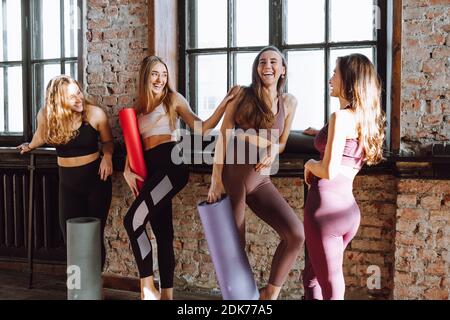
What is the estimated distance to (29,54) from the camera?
4590 millimetres

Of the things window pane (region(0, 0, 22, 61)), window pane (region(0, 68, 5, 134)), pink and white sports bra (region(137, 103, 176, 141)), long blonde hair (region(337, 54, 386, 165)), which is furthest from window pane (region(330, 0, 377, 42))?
window pane (region(0, 68, 5, 134))

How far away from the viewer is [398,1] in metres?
3.17

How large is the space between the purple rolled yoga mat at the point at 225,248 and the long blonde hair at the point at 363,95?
0.89 m

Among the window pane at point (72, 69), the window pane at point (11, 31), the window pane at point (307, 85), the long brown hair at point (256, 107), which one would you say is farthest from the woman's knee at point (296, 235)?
the window pane at point (11, 31)

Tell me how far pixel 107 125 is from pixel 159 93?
0.52 metres

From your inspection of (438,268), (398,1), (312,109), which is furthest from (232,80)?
(438,268)

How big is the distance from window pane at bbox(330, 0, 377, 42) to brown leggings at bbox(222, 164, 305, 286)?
124 cm

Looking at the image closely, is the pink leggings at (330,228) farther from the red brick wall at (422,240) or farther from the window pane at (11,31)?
the window pane at (11,31)

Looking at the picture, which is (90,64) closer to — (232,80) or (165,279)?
(232,80)

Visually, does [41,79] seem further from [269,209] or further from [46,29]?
[269,209]

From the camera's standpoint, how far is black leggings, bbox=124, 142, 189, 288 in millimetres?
3338

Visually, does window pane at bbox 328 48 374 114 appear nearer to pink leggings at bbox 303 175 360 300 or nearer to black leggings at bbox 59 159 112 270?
pink leggings at bbox 303 175 360 300

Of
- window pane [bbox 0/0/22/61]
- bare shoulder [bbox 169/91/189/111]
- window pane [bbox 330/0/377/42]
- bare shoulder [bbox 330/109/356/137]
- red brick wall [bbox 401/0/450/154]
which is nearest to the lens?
bare shoulder [bbox 330/109/356/137]

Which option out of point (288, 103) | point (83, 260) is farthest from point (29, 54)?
point (288, 103)
